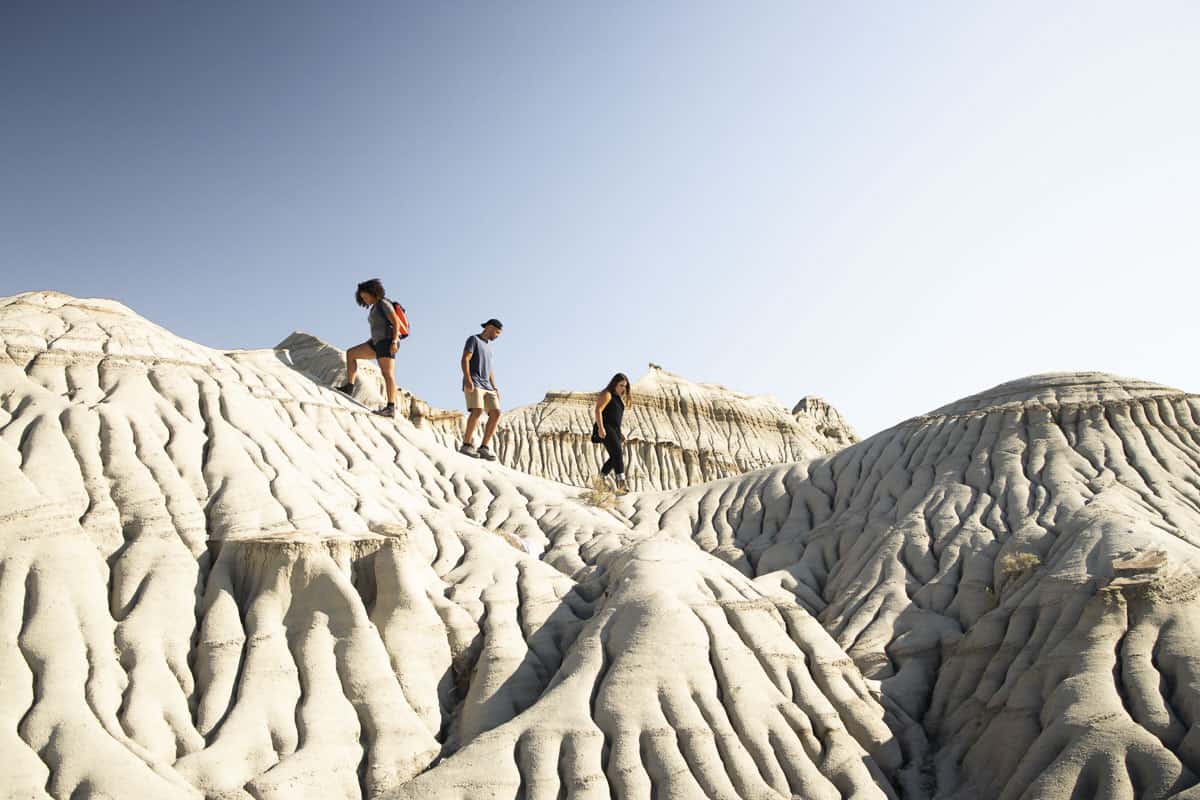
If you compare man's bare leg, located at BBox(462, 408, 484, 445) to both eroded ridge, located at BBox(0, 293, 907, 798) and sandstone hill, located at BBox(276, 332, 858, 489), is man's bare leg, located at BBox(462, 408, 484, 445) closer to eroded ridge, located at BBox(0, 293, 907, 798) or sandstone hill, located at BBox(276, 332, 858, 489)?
eroded ridge, located at BBox(0, 293, 907, 798)

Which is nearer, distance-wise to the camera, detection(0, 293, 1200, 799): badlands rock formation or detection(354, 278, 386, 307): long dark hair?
detection(0, 293, 1200, 799): badlands rock formation

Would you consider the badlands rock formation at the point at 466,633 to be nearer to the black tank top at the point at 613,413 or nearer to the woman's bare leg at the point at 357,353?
the woman's bare leg at the point at 357,353

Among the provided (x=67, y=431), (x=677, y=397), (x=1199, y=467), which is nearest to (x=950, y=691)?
(x=1199, y=467)

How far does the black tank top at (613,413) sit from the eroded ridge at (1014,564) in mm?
1922

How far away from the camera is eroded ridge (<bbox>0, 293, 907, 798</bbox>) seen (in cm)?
906

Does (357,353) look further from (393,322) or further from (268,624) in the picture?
(268,624)

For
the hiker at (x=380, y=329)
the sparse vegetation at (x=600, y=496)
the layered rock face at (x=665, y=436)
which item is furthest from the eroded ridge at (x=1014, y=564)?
the layered rock face at (x=665, y=436)

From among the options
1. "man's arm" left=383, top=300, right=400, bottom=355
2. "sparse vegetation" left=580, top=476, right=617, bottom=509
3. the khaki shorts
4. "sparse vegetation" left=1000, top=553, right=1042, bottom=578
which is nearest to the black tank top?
"sparse vegetation" left=580, top=476, right=617, bottom=509

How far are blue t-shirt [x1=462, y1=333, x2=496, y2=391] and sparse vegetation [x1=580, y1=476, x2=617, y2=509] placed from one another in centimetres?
268

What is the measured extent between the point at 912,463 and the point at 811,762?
9704 millimetres

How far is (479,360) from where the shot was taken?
57.2 ft

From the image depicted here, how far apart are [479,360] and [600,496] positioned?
3.39 m

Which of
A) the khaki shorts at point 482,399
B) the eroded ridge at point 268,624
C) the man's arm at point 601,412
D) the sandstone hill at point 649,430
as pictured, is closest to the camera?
the eroded ridge at point 268,624

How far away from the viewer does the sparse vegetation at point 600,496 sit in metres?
17.9
